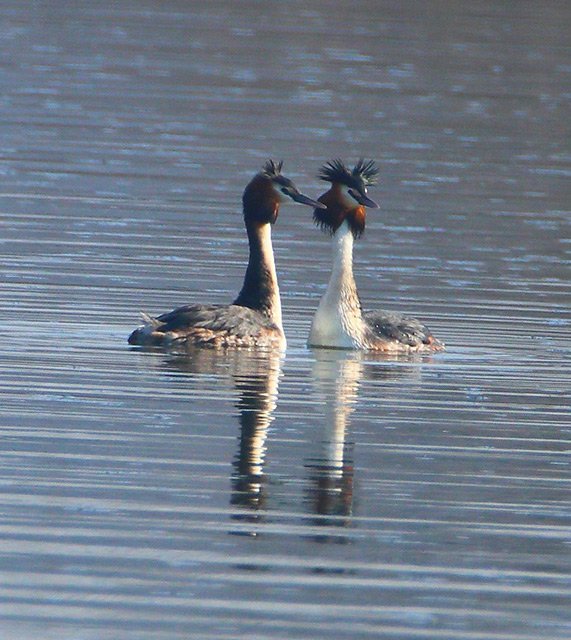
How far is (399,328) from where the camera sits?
17578 millimetres

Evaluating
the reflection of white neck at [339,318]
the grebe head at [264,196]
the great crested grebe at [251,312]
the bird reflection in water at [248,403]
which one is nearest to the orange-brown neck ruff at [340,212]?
the great crested grebe at [251,312]

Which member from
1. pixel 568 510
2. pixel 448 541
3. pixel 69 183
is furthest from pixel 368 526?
pixel 69 183

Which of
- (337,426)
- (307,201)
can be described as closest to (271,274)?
(307,201)

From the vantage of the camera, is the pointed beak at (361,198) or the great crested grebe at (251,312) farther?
the pointed beak at (361,198)

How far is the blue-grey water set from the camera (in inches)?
377

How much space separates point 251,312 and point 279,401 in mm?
3171

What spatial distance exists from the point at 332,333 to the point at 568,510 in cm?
633

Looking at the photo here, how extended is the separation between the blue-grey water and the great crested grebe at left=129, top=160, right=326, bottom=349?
29cm

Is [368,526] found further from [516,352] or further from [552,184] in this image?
[552,184]

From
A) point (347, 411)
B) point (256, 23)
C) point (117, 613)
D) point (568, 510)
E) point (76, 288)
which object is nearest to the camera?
point (117, 613)

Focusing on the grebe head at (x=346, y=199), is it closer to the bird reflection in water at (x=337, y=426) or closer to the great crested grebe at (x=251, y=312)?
the great crested grebe at (x=251, y=312)

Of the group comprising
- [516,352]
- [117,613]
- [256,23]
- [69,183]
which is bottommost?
[117,613]

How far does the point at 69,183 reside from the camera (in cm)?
2903

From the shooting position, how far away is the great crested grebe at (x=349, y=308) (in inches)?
690
